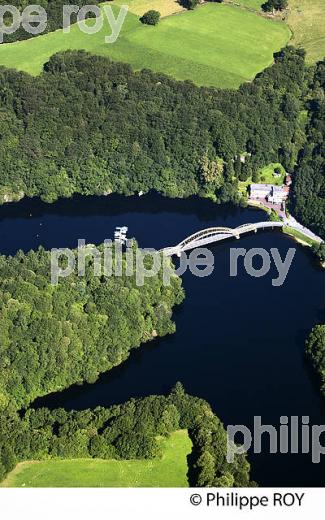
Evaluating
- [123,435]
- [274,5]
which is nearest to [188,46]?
[274,5]

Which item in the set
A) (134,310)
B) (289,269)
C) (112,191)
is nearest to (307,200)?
(289,269)

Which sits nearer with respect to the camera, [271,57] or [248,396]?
[248,396]

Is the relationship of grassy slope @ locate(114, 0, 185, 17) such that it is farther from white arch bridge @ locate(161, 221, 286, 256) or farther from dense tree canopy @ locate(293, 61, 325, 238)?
white arch bridge @ locate(161, 221, 286, 256)

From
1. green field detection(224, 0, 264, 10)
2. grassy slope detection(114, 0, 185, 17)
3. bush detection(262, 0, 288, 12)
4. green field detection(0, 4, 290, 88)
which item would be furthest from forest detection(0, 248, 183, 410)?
green field detection(224, 0, 264, 10)

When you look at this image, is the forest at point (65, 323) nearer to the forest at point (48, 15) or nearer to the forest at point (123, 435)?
the forest at point (123, 435)

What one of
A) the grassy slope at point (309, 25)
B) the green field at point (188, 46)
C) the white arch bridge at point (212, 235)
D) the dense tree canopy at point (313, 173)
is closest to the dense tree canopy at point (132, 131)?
the dense tree canopy at point (313, 173)

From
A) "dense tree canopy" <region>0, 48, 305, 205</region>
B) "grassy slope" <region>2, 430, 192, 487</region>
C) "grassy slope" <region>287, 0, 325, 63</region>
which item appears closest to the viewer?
"grassy slope" <region>2, 430, 192, 487</region>

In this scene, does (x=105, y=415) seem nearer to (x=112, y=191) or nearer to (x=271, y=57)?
(x=112, y=191)
